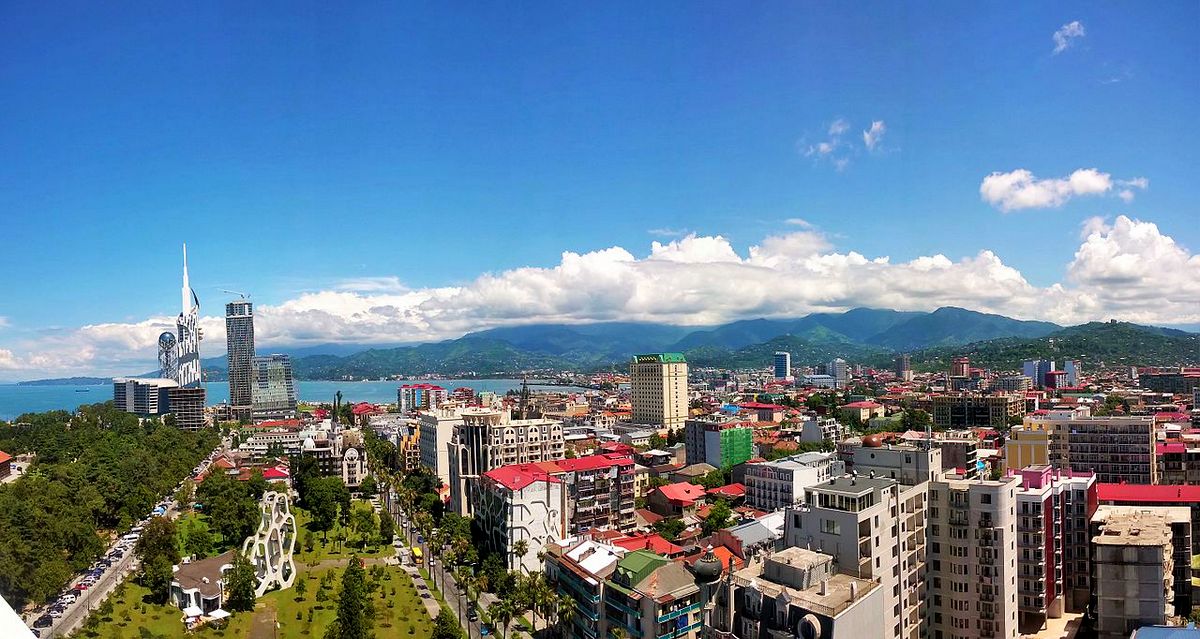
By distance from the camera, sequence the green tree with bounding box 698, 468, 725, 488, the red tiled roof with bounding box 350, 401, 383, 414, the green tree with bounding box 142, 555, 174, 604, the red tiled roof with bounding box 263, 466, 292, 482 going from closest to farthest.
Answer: the green tree with bounding box 142, 555, 174, 604 < the green tree with bounding box 698, 468, 725, 488 < the red tiled roof with bounding box 263, 466, 292, 482 < the red tiled roof with bounding box 350, 401, 383, 414

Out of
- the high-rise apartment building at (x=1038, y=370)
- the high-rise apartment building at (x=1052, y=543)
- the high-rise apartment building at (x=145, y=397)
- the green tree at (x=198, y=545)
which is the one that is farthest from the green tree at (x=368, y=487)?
the high-rise apartment building at (x=1038, y=370)

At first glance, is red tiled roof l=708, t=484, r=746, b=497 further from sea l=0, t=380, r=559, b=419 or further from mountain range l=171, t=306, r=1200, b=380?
mountain range l=171, t=306, r=1200, b=380

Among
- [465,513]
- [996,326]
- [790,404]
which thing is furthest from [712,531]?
[996,326]

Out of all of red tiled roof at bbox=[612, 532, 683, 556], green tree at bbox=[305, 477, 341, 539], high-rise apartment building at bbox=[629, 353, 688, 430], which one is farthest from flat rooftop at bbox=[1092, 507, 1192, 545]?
high-rise apartment building at bbox=[629, 353, 688, 430]

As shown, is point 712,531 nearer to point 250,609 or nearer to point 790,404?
point 250,609

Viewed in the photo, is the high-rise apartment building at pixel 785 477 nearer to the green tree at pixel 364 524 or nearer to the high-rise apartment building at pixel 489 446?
the high-rise apartment building at pixel 489 446
